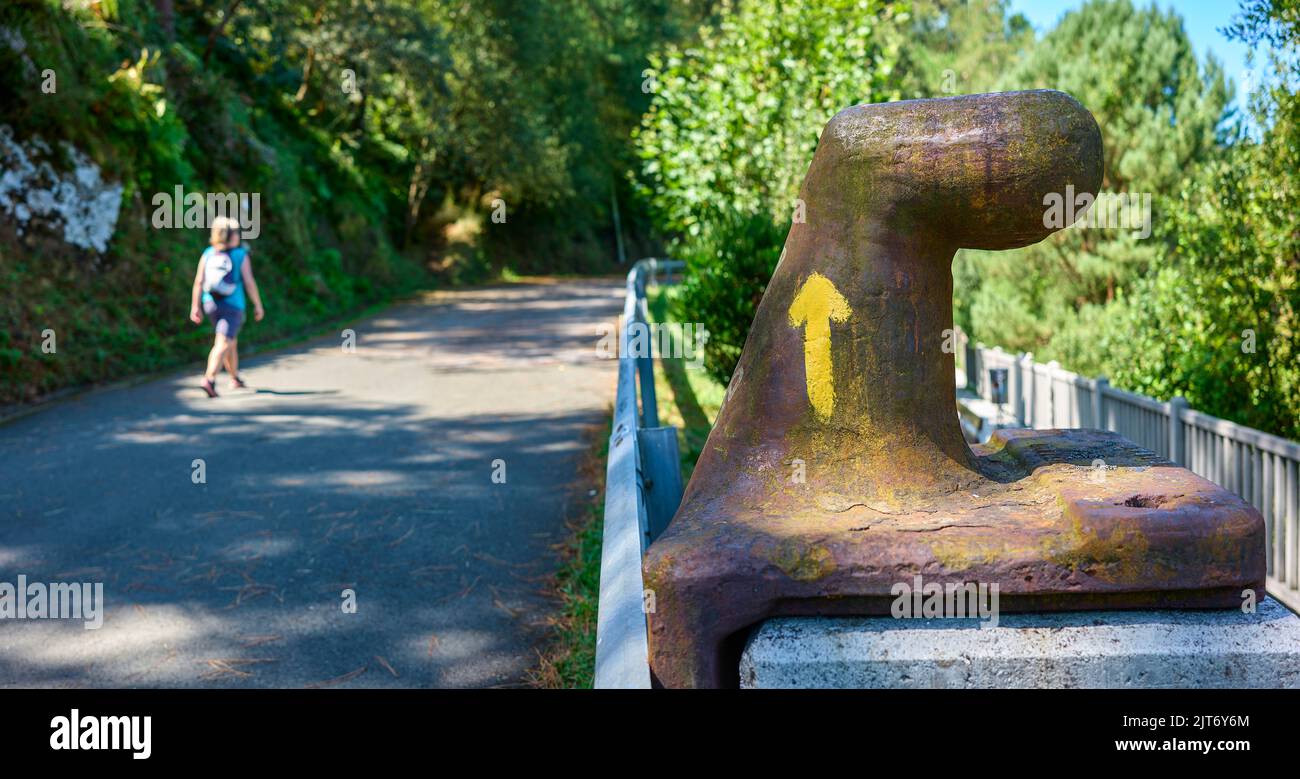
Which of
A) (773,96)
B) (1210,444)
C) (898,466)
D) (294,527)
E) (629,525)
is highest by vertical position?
(773,96)

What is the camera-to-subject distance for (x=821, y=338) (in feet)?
11.7

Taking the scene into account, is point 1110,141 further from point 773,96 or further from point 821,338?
point 821,338

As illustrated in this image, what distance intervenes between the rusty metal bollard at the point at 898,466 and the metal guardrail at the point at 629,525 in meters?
0.14

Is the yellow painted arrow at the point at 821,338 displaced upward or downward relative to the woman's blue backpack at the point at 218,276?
downward

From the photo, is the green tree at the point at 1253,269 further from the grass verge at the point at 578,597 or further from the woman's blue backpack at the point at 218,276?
the woman's blue backpack at the point at 218,276

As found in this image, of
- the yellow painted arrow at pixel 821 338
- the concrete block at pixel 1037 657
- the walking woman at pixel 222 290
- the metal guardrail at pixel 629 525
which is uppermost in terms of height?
the walking woman at pixel 222 290

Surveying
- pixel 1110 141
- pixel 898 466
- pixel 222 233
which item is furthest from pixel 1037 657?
pixel 1110 141

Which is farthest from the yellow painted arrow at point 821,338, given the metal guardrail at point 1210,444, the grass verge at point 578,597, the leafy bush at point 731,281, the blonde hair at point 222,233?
the blonde hair at point 222,233

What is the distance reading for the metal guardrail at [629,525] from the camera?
244 cm

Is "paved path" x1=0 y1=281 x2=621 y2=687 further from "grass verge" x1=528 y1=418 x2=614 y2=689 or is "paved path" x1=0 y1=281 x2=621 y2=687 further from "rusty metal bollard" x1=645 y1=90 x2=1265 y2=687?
"rusty metal bollard" x1=645 y1=90 x2=1265 y2=687

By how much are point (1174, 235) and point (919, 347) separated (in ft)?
38.6

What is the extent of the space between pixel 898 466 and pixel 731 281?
8619 millimetres

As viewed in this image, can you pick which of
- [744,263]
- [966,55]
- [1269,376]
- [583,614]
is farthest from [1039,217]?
[966,55]

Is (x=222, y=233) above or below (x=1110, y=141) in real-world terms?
below
